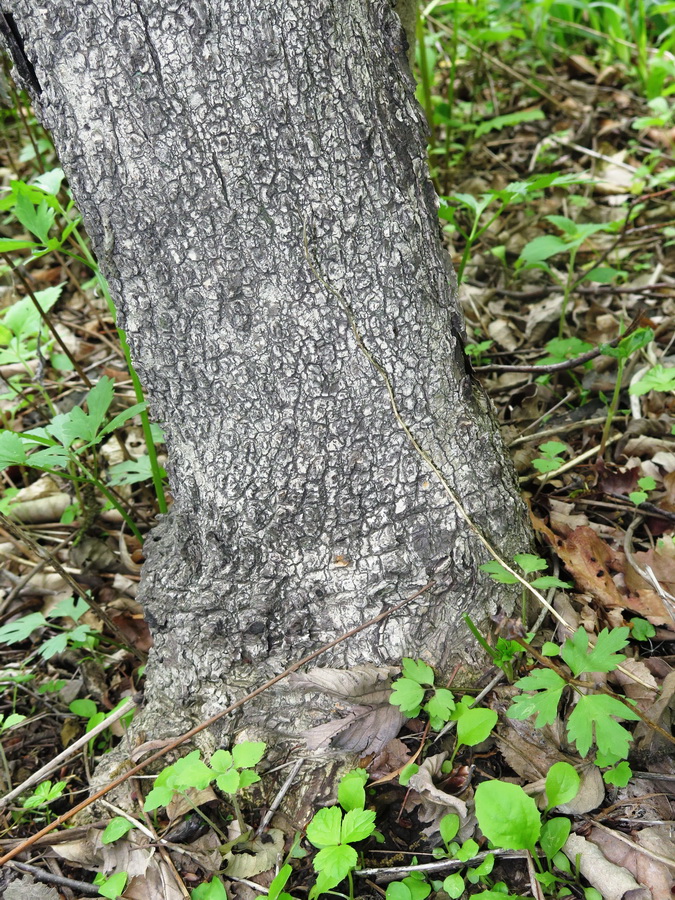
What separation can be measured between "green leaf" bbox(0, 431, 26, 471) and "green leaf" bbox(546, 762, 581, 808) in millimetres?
1251

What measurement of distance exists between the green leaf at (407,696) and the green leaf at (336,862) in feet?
0.88

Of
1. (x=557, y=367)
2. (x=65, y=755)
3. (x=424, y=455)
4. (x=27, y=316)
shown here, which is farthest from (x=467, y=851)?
(x=27, y=316)

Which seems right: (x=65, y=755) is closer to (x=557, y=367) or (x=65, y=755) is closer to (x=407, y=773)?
(x=407, y=773)

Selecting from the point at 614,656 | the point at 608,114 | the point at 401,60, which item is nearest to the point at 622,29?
the point at 608,114

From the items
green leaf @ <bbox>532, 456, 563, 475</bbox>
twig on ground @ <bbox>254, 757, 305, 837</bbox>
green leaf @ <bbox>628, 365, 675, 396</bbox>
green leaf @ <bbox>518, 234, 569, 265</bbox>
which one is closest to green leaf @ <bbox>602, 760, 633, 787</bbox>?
twig on ground @ <bbox>254, 757, 305, 837</bbox>

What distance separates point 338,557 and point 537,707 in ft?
1.58

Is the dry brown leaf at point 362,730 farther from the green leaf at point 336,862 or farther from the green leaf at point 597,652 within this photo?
the green leaf at point 597,652

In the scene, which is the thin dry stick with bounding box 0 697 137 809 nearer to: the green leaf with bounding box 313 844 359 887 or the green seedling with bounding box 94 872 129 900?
the green seedling with bounding box 94 872 129 900

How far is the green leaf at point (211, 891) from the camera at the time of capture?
1297 millimetres

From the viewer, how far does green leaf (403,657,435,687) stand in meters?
1.42

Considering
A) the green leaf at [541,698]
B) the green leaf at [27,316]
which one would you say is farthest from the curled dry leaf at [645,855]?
the green leaf at [27,316]

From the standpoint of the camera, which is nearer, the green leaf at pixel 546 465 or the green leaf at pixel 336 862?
the green leaf at pixel 336 862

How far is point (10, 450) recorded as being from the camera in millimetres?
1542

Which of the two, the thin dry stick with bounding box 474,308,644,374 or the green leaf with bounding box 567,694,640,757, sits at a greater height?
the thin dry stick with bounding box 474,308,644,374
